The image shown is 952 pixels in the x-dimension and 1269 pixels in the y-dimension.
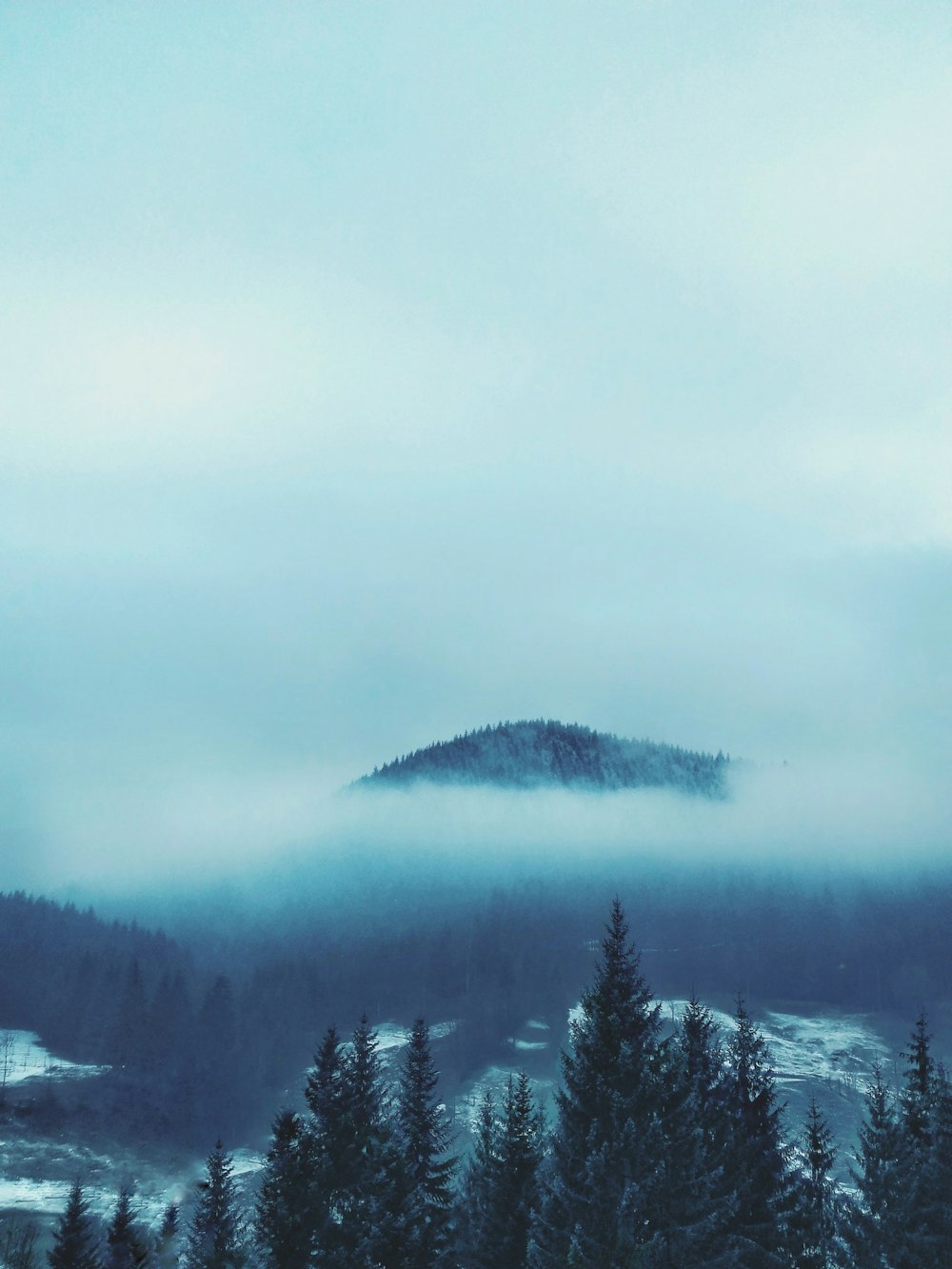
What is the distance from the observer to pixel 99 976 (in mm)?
192375

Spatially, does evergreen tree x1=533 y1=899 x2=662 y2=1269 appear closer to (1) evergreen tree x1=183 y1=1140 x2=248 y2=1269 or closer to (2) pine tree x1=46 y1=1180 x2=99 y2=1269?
(1) evergreen tree x1=183 y1=1140 x2=248 y2=1269

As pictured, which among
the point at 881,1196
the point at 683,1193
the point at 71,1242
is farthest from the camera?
the point at 71,1242

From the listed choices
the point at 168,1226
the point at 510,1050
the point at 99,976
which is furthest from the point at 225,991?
the point at 168,1226

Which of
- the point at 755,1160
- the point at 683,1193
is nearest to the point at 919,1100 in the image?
the point at 755,1160

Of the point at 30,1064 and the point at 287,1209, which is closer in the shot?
the point at 287,1209

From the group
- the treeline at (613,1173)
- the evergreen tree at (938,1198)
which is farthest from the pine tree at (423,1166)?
the evergreen tree at (938,1198)

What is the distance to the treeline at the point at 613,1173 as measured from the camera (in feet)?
89.9

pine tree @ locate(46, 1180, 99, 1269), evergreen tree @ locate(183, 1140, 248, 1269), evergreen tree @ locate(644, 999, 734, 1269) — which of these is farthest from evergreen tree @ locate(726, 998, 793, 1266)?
pine tree @ locate(46, 1180, 99, 1269)

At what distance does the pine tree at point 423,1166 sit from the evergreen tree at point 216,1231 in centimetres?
782

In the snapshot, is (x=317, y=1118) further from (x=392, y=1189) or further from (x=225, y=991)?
(x=225, y=991)

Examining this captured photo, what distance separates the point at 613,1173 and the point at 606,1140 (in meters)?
0.82

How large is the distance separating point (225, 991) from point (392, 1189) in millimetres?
156592

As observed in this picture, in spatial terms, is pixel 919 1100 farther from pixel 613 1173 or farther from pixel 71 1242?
pixel 71 1242

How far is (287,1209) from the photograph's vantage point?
3444 cm
